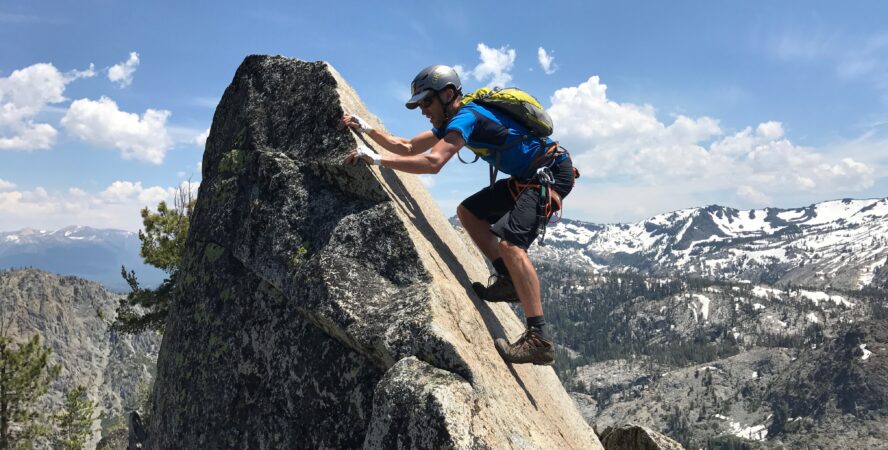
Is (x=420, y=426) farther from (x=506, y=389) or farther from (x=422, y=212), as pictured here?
(x=422, y=212)

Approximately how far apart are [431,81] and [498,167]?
1.96 metres

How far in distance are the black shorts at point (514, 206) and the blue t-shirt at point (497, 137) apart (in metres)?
0.59

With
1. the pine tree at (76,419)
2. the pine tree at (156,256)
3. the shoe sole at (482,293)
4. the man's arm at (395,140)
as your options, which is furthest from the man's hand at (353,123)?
the pine tree at (76,419)

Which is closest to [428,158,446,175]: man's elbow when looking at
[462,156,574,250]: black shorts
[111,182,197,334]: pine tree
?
[462,156,574,250]: black shorts

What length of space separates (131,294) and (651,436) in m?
35.2

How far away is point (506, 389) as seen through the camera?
8.12m

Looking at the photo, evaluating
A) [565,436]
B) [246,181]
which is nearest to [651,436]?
[565,436]

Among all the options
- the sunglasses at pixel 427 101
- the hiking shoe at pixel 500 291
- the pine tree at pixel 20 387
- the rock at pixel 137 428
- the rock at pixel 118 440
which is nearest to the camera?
the sunglasses at pixel 427 101

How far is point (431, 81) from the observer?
954cm

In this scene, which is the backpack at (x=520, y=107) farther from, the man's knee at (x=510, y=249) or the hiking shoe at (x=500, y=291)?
the hiking shoe at (x=500, y=291)

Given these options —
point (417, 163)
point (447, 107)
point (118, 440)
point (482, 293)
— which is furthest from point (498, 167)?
Answer: point (118, 440)

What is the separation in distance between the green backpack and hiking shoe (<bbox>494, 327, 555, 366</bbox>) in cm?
351

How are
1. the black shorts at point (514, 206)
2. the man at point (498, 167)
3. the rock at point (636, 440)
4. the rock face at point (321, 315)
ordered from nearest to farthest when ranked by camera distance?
the rock face at point (321, 315)
the man at point (498, 167)
the black shorts at point (514, 206)
the rock at point (636, 440)

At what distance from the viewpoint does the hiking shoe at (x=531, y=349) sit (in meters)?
8.74
